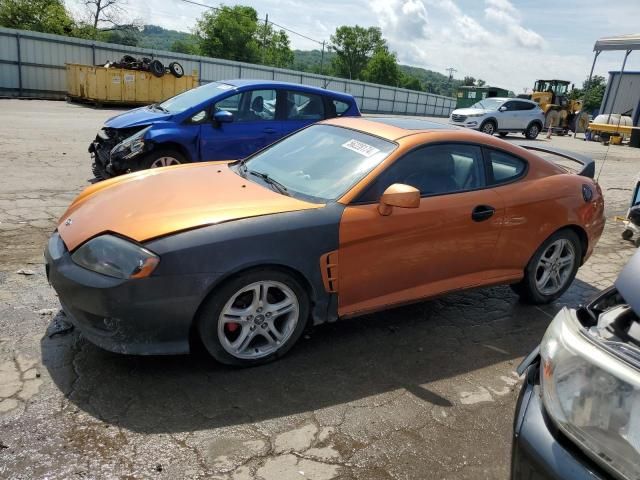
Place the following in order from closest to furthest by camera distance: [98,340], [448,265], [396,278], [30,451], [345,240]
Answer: [30,451], [98,340], [345,240], [396,278], [448,265]

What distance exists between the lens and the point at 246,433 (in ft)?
8.52

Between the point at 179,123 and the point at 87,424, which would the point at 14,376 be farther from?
the point at 179,123

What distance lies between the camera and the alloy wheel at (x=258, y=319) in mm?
3010

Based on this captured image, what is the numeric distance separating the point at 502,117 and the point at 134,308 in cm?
2268

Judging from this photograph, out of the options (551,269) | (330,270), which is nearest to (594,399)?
(330,270)

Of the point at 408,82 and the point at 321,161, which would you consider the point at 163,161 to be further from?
the point at 408,82

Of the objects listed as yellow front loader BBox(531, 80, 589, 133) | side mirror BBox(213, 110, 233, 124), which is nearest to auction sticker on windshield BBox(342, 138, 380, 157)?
side mirror BBox(213, 110, 233, 124)

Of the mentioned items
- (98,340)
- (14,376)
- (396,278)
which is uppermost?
(396,278)

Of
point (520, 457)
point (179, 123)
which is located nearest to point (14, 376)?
point (520, 457)

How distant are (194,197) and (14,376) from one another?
1418 mm

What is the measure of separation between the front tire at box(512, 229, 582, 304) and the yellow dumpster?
19.0m

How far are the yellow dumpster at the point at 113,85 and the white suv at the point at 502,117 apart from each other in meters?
12.8

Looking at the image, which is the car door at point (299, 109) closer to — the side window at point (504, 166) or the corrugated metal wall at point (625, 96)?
the side window at point (504, 166)

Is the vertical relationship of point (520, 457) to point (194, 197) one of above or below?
below
